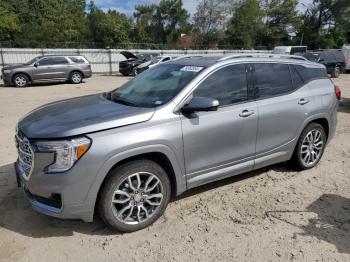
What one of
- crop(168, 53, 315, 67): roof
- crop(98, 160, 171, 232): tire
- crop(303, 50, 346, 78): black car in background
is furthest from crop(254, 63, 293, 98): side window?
crop(303, 50, 346, 78): black car in background

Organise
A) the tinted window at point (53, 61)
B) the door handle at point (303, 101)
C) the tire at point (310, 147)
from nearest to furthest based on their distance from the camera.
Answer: the door handle at point (303, 101) < the tire at point (310, 147) < the tinted window at point (53, 61)

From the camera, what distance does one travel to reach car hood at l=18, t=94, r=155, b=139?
10.8ft

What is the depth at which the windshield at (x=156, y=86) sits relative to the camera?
395 centimetres

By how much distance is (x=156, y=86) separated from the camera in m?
4.28

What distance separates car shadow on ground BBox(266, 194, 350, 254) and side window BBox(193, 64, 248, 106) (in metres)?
1.41

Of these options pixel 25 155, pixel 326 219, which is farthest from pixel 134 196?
pixel 326 219

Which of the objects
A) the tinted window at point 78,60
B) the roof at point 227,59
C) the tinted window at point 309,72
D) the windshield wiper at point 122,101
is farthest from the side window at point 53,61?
the tinted window at point 309,72

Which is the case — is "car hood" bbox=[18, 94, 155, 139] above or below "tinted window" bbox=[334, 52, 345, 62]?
below

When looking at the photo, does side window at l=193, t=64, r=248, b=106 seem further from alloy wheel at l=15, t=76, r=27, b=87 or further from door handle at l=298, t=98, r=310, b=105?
alloy wheel at l=15, t=76, r=27, b=87

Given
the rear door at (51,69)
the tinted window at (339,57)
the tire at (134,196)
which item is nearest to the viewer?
the tire at (134,196)

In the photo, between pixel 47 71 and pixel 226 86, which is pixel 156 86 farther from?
pixel 47 71

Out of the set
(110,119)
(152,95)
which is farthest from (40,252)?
(152,95)

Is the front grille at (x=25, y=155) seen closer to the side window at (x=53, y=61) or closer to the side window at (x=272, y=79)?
the side window at (x=272, y=79)

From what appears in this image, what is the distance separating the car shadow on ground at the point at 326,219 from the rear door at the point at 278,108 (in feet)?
2.62
